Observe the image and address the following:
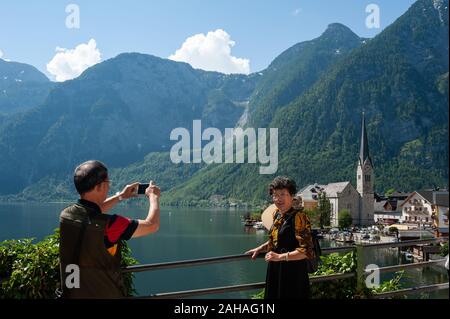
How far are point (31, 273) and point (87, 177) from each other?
1.66m

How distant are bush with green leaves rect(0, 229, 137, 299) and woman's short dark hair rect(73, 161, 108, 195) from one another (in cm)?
144

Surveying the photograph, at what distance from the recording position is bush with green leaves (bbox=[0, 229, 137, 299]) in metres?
4.54

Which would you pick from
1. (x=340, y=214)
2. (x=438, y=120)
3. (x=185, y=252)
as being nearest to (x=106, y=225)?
(x=185, y=252)

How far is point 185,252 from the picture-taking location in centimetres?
5975

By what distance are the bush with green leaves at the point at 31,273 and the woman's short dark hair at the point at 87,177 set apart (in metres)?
1.44

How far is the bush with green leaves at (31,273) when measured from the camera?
4539 millimetres

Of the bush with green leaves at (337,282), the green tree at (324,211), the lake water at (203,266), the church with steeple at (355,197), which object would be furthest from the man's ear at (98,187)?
the church with steeple at (355,197)

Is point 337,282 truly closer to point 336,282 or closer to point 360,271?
point 336,282

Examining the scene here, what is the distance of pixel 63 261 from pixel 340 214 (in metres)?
96.5

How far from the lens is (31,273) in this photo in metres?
4.57

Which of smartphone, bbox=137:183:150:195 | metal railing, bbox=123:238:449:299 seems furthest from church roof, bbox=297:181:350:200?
smartphone, bbox=137:183:150:195

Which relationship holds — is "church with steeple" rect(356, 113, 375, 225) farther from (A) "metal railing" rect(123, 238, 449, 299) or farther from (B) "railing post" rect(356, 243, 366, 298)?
(B) "railing post" rect(356, 243, 366, 298)

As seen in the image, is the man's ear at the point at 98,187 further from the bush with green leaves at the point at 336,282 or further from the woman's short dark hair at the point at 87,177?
the bush with green leaves at the point at 336,282
